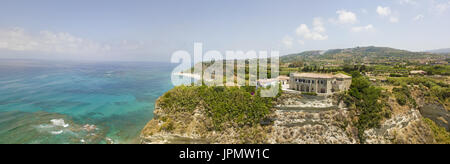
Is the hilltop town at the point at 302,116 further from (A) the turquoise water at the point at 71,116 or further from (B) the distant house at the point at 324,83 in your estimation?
(A) the turquoise water at the point at 71,116

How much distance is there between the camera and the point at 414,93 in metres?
24.3

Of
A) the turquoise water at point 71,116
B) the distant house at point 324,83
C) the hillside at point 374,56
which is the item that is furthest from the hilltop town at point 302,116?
the hillside at point 374,56

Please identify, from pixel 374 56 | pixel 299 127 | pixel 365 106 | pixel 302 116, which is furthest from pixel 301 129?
pixel 374 56

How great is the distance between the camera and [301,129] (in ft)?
59.2

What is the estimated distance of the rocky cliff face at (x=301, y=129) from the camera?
17906 millimetres

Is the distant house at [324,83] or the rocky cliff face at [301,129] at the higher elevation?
the distant house at [324,83]

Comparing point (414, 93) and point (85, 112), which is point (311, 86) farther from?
point (85, 112)

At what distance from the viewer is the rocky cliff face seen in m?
17.9

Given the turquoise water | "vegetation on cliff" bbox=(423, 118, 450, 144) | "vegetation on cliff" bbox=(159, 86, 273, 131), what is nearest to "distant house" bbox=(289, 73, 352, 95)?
"vegetation on cliff" bbox=(159, 86, 273, 131)

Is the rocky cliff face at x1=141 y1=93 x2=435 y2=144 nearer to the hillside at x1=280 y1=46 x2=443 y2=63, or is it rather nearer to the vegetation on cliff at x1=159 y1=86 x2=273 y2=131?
the vegetation on cliff at x1=159 y1=86 x2=273 y2=131

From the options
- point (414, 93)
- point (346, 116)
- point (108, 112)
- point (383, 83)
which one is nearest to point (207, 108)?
point (346, 116)

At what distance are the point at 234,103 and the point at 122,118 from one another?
51.1 ft

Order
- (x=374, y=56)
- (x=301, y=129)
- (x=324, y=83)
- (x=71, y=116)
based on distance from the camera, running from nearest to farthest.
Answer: (x=301, y=129) → (x=324, y=83) → (x=71, y=116) → (x=374, y=56)

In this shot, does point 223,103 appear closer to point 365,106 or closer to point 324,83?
point 324,83
